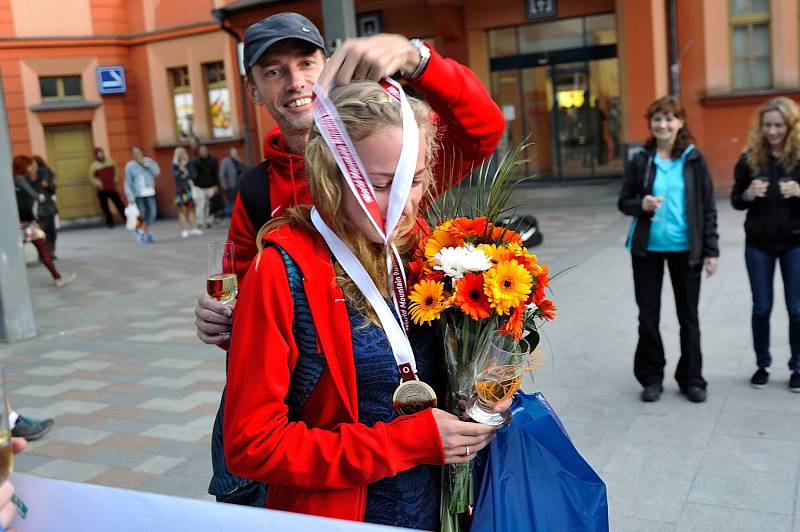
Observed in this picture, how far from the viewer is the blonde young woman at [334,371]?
5.24ft

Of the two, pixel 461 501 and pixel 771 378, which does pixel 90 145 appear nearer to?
pixel 771 378

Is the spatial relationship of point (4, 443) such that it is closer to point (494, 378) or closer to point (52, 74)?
point (494, 378)

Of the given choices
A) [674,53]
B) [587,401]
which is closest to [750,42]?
[674,53]

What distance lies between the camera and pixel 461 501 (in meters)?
1.79

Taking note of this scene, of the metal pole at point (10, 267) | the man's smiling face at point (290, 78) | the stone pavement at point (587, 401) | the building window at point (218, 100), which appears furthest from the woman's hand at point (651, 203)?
the building window at point (218, 100)

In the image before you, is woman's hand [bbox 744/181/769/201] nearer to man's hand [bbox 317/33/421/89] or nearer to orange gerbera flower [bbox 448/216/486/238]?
orange gerbera flower [bbox 448/216/486/238]

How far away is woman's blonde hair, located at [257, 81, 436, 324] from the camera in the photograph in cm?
160

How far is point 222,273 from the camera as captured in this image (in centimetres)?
217

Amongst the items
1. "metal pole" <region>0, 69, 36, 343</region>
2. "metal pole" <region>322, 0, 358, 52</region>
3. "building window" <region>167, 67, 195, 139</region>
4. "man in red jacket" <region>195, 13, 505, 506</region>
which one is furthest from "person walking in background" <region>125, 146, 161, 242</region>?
"man in red jacket" <region>195, 13, 505, 506</region>

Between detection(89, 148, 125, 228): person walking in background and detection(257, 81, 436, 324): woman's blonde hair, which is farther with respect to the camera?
detection(89, 148, 125, 228): person walking in background

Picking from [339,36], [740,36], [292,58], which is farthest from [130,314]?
[740,36]

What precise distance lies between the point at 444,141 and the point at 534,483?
883 millimetres

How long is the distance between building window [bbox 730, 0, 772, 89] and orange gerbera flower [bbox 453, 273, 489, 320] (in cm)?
1523

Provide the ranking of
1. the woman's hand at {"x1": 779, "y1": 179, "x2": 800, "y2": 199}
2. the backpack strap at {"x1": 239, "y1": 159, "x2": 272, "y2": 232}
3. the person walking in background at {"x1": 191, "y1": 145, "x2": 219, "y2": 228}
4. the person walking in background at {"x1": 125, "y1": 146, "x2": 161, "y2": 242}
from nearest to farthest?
1. the backpack strap at {"x1": 239, "y1": 159, "x2": 272, "y2": 232}
2. the woman's hand at {"x1": 779, "y1": 179, "x2": 800, "y2": 199}
3. the person walking in background at {"x1": 125, "y1": 146, "x2": 161, "y2": 242}
4. the person walking in background at {"x1": 191, "y1": 145, "x2": 219, "y2": 228}
